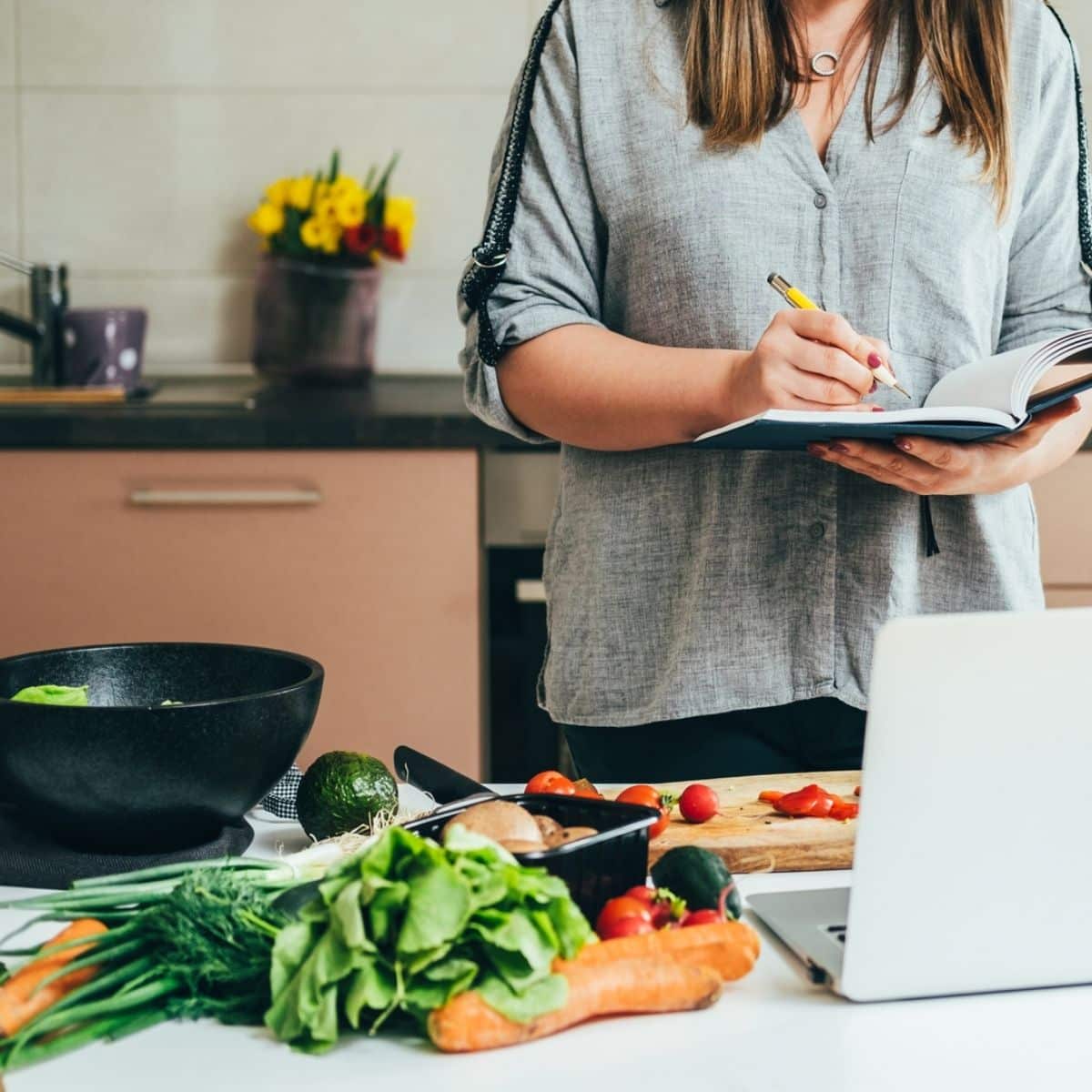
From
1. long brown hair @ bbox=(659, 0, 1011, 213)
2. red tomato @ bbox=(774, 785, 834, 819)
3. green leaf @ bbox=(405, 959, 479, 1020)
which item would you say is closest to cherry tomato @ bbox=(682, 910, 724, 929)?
green leaf @ bbox=(405, 959, 479, 1020)

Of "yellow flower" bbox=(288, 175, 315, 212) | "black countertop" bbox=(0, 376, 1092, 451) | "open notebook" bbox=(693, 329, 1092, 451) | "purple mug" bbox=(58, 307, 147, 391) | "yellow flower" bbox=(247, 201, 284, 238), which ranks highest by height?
"yellow flower" bbox=(288, 175, 315, 212)

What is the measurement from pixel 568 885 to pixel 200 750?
27 centimetres

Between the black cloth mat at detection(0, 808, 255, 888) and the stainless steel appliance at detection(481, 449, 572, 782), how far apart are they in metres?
1.21

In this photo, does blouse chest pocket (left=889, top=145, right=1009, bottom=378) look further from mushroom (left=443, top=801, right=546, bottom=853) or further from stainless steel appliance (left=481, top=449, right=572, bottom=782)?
stainless steel appliance (left=481, top=449, right=572, bottom=782)

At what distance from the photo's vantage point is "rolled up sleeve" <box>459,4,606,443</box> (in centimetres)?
128

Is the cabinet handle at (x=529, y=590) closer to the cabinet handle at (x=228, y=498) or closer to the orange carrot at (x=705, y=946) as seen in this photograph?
the cabinet handle at (x=228, y=498)

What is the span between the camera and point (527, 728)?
2221mm

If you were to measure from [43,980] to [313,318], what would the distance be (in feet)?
6.23

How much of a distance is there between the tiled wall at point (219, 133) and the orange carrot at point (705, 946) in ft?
6.71

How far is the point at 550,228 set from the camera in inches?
51.0

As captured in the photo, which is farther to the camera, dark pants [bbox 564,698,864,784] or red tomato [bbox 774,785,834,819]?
dark pants [bbox 564,698,864,784]

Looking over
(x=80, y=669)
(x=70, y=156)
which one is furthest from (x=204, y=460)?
(x=80, y=669)

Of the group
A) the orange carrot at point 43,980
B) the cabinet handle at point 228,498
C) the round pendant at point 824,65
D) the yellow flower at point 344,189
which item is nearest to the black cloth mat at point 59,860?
the orange carrot at point 43,980

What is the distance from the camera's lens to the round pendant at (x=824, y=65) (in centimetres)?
131
